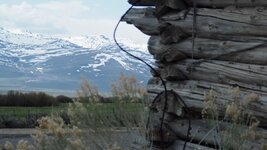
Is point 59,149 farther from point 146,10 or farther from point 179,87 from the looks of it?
point 146,10

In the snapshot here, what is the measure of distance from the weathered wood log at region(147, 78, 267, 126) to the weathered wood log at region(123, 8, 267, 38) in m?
0.53

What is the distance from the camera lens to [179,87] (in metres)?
7.60

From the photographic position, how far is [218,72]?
23.4ft

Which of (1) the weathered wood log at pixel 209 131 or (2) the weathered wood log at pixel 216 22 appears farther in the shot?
(2) the weathered wood log at pixel 216 22

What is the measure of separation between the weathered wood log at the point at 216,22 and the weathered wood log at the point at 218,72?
310 mm

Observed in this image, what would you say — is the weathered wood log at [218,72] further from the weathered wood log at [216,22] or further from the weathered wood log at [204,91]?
the weathered wood log at [216,22]

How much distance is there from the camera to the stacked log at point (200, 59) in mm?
6785

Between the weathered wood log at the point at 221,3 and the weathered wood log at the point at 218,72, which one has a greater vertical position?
the weathered wood log at the point at 221,3

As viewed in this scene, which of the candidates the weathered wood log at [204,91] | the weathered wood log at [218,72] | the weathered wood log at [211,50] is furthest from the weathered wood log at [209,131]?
the weathered wood log at [211,50]

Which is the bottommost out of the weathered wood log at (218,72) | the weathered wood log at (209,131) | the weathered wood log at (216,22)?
the weathered wood log at (209,131)

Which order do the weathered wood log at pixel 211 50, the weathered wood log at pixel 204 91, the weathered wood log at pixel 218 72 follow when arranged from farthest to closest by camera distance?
the weathered wood log at pixel 211 50
the weathered wood log at pixel 218 72
the weathered wood log at pixel 204 91

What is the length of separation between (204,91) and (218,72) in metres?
0.25

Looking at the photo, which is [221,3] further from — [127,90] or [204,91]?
[127,90]

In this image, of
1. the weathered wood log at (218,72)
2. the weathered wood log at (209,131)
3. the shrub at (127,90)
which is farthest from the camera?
the shrub at (127,90)
